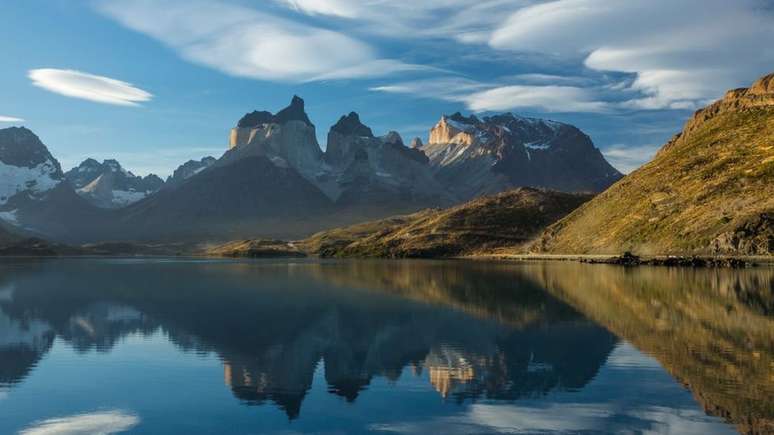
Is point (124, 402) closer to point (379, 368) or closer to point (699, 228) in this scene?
point (379, 368)

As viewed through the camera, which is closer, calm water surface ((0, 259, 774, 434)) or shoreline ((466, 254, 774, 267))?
calm water surface ((0, 259, 774, 434))

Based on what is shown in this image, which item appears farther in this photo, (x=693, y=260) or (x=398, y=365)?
(x=693, y=260)

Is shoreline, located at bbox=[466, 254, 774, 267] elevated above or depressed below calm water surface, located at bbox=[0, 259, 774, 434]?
above

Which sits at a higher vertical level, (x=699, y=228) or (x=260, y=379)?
(x=699, y=228)

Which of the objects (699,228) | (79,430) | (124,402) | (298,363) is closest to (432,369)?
(298,363)

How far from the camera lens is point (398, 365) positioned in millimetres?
47406

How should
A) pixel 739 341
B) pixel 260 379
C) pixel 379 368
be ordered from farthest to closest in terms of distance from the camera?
pixel 739 341, pixel 379 368, pixel 260 379

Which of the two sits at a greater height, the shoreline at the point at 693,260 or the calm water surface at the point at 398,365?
the shoreline at the point at 693,260

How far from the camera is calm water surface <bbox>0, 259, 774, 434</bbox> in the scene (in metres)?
33.1

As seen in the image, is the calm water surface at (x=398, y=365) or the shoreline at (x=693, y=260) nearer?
the calm water surface at (x=398, y=365)

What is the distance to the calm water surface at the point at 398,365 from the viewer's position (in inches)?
1303

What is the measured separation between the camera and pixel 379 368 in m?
46.4

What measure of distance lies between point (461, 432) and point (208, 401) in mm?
14049

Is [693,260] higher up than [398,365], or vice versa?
[693,260]
